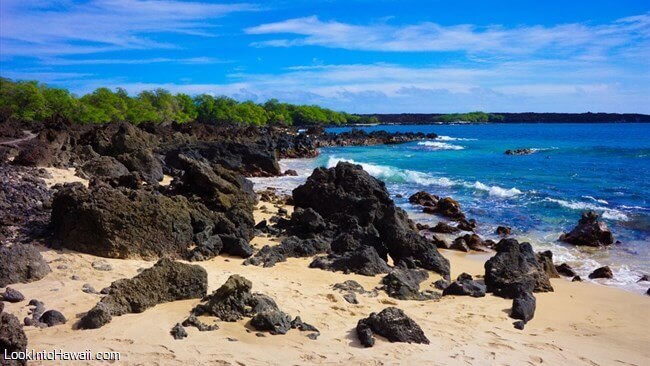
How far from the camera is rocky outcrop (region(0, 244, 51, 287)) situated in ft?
24.7

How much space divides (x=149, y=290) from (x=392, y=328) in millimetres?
3433

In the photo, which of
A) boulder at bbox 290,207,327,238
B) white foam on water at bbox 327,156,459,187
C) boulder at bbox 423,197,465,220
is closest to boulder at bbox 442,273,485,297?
boulder at bbox 290,207,327,238

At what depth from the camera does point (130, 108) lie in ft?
200

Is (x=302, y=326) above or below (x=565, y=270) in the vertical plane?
above

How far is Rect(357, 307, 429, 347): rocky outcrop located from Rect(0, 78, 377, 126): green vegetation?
117 feet

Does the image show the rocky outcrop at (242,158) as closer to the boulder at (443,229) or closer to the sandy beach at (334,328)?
the boulder at (443,229)

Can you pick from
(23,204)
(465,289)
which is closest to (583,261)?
(465,289)

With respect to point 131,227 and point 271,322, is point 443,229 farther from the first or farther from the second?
point 271,322

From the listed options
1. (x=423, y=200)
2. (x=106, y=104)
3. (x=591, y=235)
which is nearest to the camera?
(x=591, y=235)

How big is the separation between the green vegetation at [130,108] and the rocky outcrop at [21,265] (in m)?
32.3

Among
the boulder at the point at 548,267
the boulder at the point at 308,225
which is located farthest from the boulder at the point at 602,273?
the boulder at the point at 308,225

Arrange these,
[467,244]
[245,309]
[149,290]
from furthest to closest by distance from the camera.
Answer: [467,244] → [149,290] → [245,309]

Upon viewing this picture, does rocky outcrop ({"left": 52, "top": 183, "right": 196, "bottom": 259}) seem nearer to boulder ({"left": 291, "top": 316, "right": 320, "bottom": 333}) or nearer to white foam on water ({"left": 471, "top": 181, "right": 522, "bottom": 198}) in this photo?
boulder ({"left": 291, "top": 316, "right": 320, "bottom": 333})

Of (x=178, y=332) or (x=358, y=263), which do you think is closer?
(x=178, y=332)
